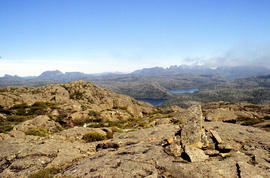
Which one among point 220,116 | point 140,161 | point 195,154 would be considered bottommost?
point 220,116

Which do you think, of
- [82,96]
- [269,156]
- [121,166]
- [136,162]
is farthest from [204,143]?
[82,96]

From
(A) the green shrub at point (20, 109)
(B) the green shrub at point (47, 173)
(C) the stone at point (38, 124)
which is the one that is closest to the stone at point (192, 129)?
(B) the green shrub at point (47, 173)

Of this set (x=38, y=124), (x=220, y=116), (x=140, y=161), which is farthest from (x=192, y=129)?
(x=220, y=116)

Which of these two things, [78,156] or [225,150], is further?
[78,156]

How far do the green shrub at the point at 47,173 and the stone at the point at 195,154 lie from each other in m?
8.98

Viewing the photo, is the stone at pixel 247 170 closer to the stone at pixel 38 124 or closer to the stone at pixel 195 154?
the stone at pixel 195 154

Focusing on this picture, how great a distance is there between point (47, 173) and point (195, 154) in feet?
32.6

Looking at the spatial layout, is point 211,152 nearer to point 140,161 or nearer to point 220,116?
point 140,161

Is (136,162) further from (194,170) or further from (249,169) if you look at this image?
(249,169)

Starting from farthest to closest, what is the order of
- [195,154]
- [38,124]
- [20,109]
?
[20,109] < [38,124] < [195,154]

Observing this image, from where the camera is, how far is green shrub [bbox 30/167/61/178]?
30.0 ft

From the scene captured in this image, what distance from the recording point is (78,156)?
12.7 m

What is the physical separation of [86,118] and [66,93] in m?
64.8

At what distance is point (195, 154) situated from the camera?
940 cm
